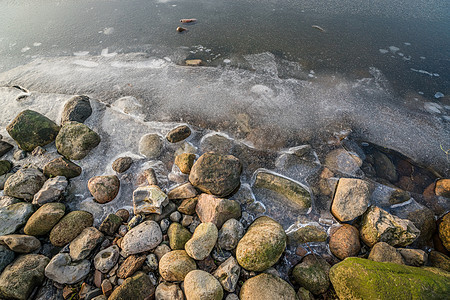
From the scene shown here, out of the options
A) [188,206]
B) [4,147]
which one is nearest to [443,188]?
[188,206]

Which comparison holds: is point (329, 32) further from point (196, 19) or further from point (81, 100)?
point (81, 100)

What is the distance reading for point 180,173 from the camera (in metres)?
2.63

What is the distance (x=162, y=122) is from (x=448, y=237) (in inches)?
133

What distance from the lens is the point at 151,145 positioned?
2832mm

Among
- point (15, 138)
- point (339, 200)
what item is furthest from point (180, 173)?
point (15, 138)

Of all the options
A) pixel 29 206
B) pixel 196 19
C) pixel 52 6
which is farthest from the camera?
pixel 52 6

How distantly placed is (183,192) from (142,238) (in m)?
0.58

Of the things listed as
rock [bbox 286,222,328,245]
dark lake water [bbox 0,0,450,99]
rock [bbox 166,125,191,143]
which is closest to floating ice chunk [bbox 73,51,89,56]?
dark lake water [bbox 0,0,450,99]

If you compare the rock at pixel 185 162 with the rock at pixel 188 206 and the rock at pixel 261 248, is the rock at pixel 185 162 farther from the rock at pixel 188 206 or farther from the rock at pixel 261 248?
the rock at pixel 261 248

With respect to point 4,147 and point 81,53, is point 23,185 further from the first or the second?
point 81,53

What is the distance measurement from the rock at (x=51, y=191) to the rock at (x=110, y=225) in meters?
0.67

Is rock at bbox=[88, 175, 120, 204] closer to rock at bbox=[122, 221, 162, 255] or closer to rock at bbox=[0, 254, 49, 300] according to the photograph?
rock at bbox=[122, 221, 162, 255]

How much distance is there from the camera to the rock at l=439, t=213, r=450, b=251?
6.86 feet

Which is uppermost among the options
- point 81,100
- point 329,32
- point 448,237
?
point 329,32
